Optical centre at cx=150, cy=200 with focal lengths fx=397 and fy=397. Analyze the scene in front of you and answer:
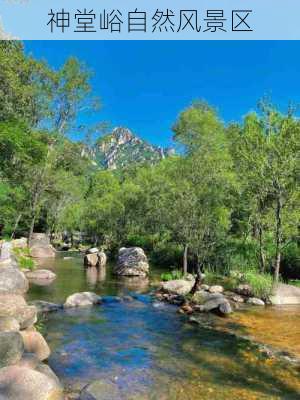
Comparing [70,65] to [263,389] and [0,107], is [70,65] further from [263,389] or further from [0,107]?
[263,389]

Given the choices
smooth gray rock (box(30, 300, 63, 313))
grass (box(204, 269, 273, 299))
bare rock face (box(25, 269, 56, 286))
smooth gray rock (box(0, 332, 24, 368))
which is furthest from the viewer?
bare rock face (box(25, 269, 56, 286))

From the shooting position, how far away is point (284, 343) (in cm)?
1374

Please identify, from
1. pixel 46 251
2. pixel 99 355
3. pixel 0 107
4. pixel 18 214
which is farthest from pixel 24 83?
pixel 99 355

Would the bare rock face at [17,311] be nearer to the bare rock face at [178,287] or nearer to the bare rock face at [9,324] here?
the bare rock face at [9,324]

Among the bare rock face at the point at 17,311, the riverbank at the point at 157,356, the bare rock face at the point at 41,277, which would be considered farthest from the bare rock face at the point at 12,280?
the bare rock face at the point at 17,311

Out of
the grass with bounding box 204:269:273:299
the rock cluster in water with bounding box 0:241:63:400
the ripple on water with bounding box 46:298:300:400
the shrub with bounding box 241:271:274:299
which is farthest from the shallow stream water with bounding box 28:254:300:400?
the grass with bounding box 204:269:273:299

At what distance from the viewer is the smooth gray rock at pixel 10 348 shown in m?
9.40

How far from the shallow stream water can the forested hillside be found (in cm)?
675

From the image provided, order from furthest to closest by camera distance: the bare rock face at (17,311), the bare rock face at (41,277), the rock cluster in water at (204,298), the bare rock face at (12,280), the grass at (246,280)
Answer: the bare rock face at (41,277) → the grass at (246,280) → the bare rock face at (12,280) → the rock cluster in water at (204,298) → the bare rock face at (17,311)

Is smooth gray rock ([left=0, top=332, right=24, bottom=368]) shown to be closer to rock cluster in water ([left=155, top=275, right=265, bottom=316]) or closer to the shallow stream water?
the shallow stream water

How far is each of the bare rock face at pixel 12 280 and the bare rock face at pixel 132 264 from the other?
39.3 ft

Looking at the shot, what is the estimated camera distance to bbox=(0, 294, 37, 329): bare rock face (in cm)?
1246

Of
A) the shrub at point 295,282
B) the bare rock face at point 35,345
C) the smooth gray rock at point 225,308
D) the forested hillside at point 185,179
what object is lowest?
the smooth gray rock at point 225,308

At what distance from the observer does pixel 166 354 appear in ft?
40.5
